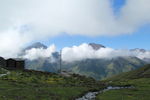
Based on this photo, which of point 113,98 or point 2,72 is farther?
point 2,72

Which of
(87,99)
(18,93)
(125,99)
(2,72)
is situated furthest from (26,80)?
(125,99)

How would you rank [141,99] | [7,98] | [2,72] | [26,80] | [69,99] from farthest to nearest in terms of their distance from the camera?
[2,72]
[26,80]
[141,99]
[69,99]
[7,98]

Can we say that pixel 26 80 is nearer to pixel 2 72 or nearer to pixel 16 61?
pixel 2 72

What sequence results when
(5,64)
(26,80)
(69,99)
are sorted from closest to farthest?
(69,99) → (26,80) → (5,64)

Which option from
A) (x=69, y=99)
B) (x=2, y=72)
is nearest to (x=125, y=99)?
(x=69, y=99)

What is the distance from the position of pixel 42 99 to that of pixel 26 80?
171 ft

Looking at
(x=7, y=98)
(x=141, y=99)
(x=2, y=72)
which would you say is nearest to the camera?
(x=7, y=98)

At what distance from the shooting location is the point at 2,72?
144 meters

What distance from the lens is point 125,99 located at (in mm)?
84438

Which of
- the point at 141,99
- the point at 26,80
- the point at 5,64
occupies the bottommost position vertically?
the point at 141,99

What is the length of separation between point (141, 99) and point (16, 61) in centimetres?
11484

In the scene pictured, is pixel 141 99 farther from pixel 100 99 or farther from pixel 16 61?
pixel 16 61

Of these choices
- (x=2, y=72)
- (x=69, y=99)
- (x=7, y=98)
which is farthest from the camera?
(x=2, y=72)

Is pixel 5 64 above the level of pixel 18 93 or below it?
above
